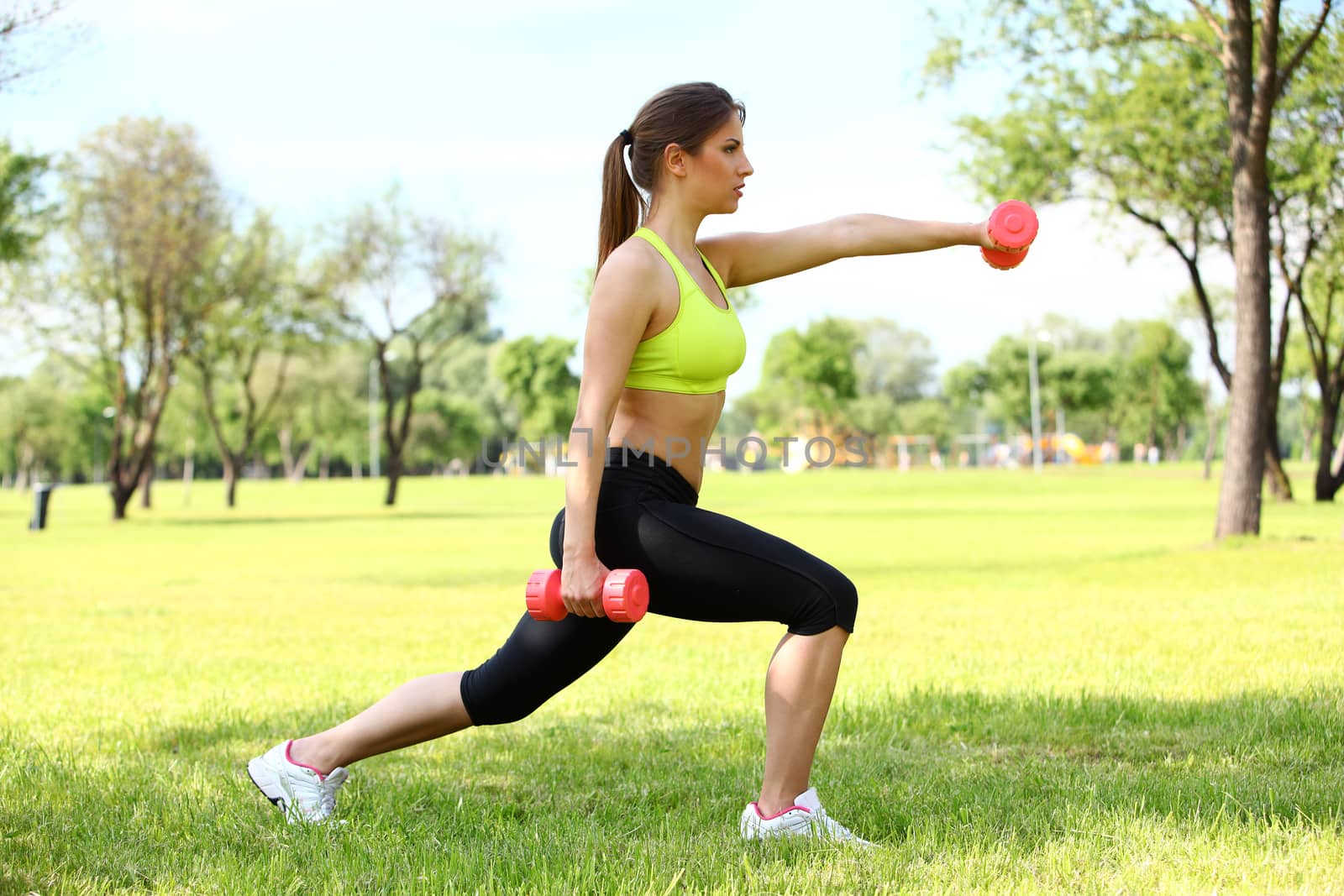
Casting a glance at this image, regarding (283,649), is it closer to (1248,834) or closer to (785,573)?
(785,573)

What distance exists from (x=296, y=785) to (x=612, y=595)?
141cm

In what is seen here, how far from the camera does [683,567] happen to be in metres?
3.37

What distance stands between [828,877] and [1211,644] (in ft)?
18.0

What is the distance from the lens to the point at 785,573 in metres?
3.36

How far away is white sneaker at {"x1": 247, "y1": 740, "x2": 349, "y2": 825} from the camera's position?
12.6ft

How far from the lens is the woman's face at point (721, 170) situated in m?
3.54

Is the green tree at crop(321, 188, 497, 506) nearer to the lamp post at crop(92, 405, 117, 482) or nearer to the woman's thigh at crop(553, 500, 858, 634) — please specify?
the woman's thigh at crop(553, 500, 858, 634)

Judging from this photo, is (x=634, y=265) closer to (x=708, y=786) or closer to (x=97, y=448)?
(x=708, y=786)

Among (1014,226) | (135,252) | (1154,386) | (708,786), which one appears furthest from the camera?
(1154,386)

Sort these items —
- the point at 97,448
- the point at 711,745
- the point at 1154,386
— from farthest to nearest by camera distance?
the point at 97,448, the point at 1154,386, the point at 711,745

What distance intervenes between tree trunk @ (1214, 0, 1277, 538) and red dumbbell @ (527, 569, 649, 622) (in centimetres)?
1379

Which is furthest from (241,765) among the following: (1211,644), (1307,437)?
(1307,437)

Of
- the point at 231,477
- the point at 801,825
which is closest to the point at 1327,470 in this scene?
the point at 801,825

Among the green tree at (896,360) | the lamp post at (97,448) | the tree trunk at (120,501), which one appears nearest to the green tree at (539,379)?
the green tree at (896,360)
